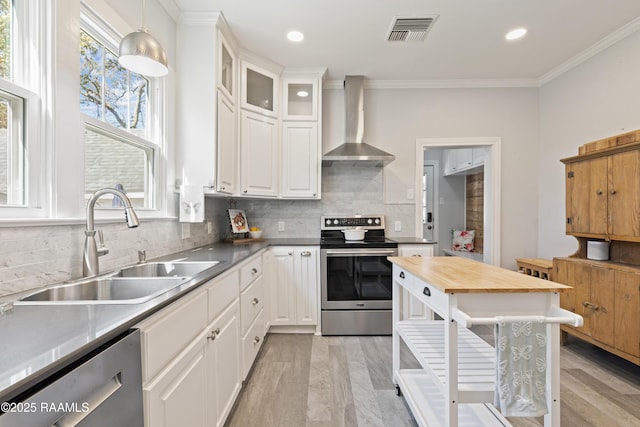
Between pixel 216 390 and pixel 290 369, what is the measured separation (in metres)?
0.92

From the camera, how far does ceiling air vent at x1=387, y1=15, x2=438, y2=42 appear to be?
7.74 ft

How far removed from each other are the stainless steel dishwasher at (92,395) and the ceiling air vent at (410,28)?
8.83 ft

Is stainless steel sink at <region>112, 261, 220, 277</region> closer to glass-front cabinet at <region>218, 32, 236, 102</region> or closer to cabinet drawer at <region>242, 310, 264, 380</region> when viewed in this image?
cabinet drawer at <region>242, 310, 264, 380</region>

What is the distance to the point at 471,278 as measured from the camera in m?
1.40

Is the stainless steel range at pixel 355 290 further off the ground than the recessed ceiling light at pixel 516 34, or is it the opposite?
the recessed ceiling light at pixel 516 34

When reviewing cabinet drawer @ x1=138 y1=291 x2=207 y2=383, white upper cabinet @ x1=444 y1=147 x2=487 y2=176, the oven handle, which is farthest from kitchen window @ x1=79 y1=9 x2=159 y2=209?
white upper cabinet @ x1=444 y1=147 x2=487 y2=176

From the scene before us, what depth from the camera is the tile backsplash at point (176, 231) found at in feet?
3.71

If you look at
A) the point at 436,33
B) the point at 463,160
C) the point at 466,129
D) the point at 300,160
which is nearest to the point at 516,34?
the point at 436,33

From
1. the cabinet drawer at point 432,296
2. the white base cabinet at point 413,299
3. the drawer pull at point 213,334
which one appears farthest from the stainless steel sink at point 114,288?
the white base cabinet at point 413,299

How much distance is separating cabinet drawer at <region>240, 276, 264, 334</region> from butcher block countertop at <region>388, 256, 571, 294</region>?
3.44 feet

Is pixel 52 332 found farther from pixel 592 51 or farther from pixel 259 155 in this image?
pixel 592 51

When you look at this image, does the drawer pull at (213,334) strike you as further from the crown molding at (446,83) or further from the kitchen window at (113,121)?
the crown molding at (446,83)

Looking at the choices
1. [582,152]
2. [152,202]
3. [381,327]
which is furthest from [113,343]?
[582,152]

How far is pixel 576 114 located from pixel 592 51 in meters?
0.56
